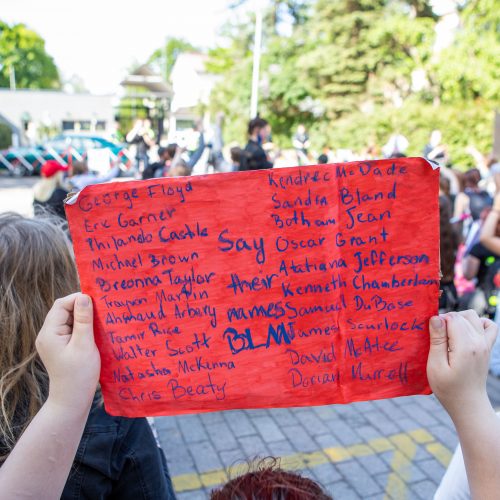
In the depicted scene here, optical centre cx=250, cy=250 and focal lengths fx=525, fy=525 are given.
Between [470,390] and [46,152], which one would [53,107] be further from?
[470,390]

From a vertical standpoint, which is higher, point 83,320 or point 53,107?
point 53,107

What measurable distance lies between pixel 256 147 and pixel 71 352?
260 inches

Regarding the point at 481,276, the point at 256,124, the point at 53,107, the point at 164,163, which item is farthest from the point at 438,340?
the point at 53,107

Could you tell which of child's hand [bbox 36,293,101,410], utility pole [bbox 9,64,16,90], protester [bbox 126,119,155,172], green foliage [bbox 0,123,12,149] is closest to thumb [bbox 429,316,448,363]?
child's hand [bbox 36,293,101,410]

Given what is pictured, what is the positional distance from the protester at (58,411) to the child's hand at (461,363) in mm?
750

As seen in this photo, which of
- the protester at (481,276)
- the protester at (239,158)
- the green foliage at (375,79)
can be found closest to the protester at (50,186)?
the protester at (239,158)

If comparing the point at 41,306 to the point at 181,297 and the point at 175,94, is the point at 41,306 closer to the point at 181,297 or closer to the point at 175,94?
the point at 181,297

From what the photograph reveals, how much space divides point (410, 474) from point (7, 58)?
7067 cm

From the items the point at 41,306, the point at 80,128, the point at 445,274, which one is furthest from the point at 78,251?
the point at 80,128

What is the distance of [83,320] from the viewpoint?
3.88 feet

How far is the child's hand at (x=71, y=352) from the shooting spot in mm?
1085

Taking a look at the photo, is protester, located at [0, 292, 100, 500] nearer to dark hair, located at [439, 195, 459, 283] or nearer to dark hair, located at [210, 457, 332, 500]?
dark hair, located at [210, 457, 332, 500]

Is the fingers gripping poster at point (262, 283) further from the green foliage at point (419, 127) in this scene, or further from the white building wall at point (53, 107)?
the white building wall at point (53, 107)

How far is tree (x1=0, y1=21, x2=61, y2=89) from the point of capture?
62.6 metres
